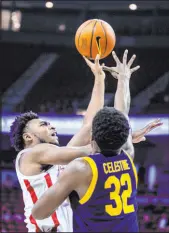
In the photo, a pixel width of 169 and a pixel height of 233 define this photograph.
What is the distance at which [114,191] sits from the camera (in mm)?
2451

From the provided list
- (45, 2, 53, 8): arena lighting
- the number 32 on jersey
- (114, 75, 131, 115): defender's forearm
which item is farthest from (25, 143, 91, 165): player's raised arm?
(45, 2, 53, 8): arena lighting

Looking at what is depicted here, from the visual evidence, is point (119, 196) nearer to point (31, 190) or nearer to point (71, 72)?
point (31, 190)

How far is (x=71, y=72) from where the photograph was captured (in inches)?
693

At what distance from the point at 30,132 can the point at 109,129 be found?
116 cm

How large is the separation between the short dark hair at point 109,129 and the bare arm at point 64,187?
16cm

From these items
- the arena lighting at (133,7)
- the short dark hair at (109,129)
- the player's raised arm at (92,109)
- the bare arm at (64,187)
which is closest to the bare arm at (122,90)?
the player's raised arm at (92,109)

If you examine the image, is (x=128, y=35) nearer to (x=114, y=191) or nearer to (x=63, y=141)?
(x=63, y=141)

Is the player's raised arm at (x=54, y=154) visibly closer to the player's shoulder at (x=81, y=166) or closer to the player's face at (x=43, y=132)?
the player's face at (x=43, y=132)

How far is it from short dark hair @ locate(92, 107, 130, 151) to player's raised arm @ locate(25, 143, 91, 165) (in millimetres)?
426

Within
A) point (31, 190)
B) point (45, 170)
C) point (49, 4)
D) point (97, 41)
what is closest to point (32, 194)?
point (31, 190)

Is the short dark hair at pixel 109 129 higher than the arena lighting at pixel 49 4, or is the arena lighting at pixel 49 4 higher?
the arena lighting at pixel 49 4

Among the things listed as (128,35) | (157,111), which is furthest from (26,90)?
(157,111)

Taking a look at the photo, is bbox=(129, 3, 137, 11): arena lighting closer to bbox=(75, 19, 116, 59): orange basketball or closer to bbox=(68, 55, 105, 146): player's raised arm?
bbox=(75, 19, 116, 59): orange basketball

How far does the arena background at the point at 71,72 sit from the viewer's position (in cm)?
1423
